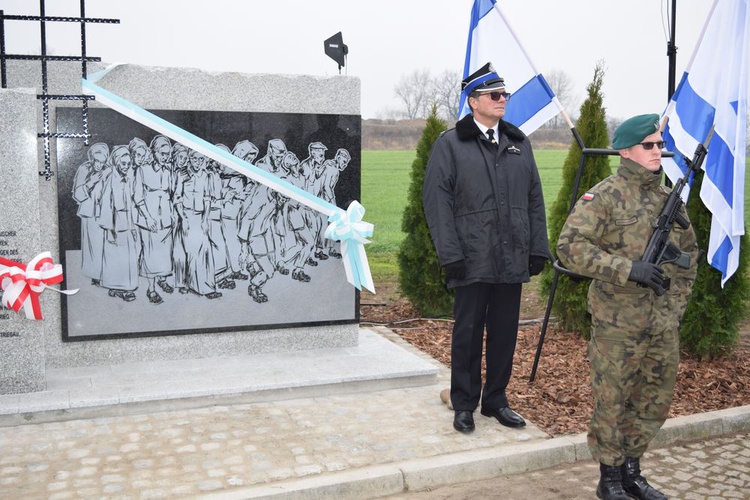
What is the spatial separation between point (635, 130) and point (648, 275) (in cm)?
76

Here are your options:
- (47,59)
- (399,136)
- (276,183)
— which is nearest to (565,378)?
(276,183)

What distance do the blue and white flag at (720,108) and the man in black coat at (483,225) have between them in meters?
1.54

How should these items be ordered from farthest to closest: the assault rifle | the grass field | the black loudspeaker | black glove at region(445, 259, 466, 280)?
the grass field < the black loudspeaker < black glove at region(445, 259, 466, 280) < the assault rifle

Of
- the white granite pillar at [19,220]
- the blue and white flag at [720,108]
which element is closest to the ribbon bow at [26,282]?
the white granite pillar at [19,220]

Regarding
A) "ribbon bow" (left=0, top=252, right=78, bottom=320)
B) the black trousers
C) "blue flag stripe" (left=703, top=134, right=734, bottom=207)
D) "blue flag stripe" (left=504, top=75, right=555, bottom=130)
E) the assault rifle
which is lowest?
the black trousers

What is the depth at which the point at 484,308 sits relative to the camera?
17.0 ft

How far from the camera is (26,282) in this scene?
5.27 metres

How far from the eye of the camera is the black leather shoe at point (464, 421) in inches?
201

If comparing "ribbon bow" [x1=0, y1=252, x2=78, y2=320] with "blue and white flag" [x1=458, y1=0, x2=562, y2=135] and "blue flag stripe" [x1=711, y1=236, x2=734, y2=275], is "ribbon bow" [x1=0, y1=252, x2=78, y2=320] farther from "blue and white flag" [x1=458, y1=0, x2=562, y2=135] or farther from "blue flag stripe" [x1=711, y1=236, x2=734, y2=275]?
"blue flag stripe" [x1=711, y1=236, x2=734, y2=275]

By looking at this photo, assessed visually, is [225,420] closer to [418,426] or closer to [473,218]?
[418,426]

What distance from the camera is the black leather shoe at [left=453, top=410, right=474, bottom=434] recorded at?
5.11 metres

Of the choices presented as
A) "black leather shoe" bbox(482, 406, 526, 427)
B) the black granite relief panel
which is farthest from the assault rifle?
the black granite relief panel

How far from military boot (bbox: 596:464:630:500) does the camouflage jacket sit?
936mm

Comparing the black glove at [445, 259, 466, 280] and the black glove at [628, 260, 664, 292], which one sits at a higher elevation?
the black glove at [628, 260, 664, 292]
